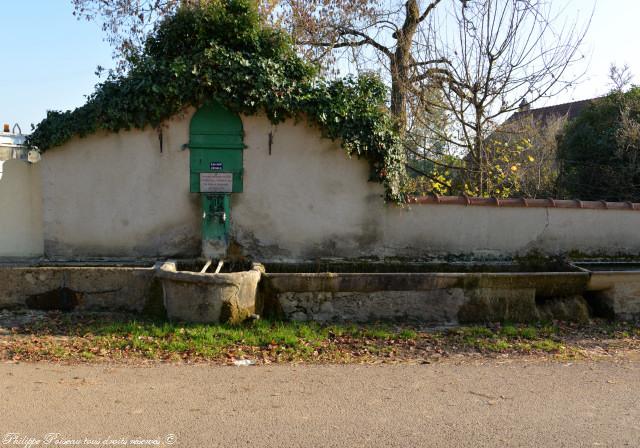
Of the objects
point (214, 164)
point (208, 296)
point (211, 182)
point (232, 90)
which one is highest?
point (232, 90)

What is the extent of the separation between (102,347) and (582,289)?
246 inches

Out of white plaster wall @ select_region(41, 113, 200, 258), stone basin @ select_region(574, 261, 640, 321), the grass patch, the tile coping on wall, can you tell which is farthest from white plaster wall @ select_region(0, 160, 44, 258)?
stone basin @ select_region(574, 261, 640, 321)

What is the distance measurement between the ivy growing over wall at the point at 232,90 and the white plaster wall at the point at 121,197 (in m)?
0.28

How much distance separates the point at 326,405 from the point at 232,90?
512 cm

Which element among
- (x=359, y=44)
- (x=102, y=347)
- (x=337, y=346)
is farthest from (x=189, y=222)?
(x=359, y=44)

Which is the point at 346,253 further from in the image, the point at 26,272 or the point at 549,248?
the point at 26,272

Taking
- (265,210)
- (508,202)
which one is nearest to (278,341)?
(265,210)

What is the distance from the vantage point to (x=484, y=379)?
5.29 metres

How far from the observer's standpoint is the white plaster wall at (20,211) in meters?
8.46

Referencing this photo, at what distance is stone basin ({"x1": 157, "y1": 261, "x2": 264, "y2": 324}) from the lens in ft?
22.1

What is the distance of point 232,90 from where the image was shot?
816cm

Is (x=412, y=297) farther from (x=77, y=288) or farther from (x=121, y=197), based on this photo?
(x=121, y=197)

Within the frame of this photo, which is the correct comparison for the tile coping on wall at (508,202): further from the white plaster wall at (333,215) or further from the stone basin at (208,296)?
the stone basin at (208,296)

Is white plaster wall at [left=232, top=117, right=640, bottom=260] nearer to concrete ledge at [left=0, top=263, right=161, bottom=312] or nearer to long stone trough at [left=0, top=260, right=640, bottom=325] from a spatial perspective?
long stone trough at [left=0, top=260, right=640, bottom=325]
